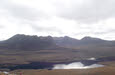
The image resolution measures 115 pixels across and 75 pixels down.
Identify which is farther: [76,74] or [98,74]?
[76,74]

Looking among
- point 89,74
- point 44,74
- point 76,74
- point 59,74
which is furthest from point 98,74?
point 44,74

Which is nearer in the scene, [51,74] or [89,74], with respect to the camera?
[89,74]

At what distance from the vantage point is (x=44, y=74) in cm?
12319

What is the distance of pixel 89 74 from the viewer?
110 m

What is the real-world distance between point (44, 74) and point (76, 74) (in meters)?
23.2

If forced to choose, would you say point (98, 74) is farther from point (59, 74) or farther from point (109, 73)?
point (59, 74)

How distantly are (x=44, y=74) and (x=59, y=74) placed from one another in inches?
430

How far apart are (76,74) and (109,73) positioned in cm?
2192

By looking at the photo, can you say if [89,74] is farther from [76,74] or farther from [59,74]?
[59,74]

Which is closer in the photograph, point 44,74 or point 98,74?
point 98,74

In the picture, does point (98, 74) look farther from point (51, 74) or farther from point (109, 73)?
point (51, 74)

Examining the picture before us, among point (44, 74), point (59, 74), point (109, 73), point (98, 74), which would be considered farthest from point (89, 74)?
point (44, 74)

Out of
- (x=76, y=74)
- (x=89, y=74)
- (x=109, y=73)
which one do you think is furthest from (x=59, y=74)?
(x=109, y=73)

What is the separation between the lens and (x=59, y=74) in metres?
125
